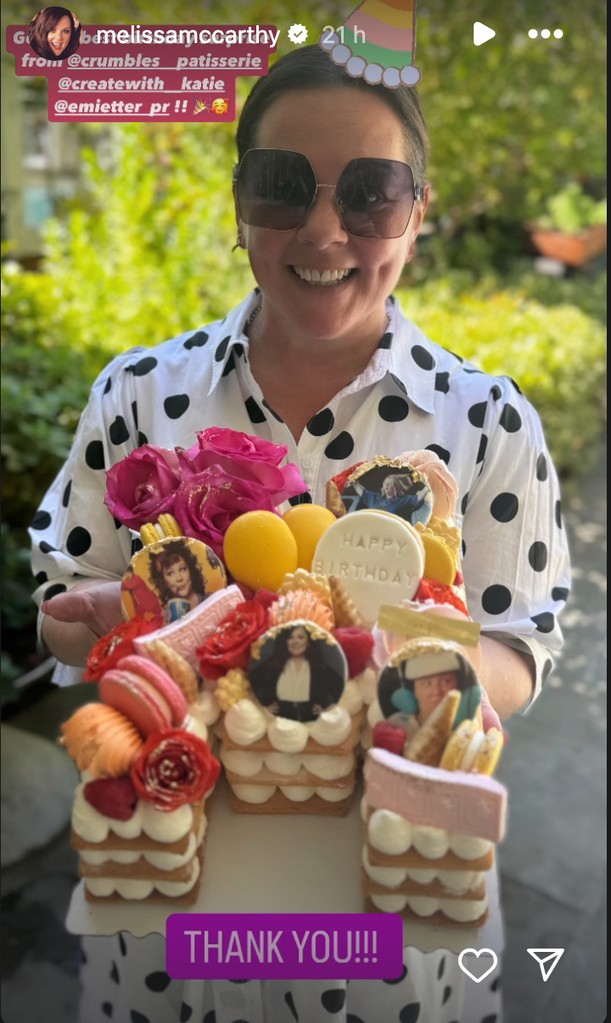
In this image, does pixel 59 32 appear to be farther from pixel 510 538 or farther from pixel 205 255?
pixel 205 255

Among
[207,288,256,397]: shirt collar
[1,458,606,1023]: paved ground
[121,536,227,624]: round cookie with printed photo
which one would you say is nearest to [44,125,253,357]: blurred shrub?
[1,458,606,1023]: paved ground

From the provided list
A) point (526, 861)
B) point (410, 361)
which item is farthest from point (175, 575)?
point (526, 861)

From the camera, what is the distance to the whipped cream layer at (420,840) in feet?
2.63

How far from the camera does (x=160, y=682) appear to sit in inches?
33.2

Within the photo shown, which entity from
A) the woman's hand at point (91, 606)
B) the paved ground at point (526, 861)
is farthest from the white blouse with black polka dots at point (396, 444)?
the paved ground at point (526, 861)

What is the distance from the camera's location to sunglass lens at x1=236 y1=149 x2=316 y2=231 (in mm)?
1096

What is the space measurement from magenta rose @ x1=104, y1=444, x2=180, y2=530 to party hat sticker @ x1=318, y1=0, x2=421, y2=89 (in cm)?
52

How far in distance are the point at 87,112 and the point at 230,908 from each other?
0.93 meters

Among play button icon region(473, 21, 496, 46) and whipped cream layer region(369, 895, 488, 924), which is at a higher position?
play button icon region(473, 21, 496, 46)

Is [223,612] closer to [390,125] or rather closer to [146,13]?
[390,125]

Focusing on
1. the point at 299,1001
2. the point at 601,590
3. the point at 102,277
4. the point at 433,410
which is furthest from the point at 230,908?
the point at 601,590

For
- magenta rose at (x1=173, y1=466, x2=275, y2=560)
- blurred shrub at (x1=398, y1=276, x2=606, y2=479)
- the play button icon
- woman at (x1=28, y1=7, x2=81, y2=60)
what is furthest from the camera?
blurred shrub at (x1=398, y1=276, x2=606, y2=479)

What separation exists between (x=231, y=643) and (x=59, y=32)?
2.54 feet

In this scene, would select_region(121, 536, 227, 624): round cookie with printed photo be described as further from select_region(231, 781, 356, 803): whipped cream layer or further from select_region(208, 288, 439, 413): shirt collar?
select_region(208, 288, 439, 413): shirt collar
